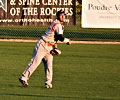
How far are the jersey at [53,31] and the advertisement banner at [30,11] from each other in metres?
12.5

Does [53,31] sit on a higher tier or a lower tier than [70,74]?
higher

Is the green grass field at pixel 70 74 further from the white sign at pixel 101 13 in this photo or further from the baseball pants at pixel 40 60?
the white sign at pixel 101 13

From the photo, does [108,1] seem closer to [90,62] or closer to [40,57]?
[90,62]

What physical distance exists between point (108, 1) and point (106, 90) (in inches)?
532

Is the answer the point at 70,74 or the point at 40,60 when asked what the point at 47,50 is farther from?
the point at 70,74

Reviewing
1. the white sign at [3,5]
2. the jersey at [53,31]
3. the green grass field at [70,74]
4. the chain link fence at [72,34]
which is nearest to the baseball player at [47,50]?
the jersey at [53,31]

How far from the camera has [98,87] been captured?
14719mm

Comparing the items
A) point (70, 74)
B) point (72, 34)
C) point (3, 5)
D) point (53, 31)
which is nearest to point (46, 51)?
point (53, 31)

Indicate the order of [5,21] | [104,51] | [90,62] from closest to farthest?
1. [90,62]
2. [104,51]
3. [5,21]

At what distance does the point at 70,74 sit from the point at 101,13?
10571mm

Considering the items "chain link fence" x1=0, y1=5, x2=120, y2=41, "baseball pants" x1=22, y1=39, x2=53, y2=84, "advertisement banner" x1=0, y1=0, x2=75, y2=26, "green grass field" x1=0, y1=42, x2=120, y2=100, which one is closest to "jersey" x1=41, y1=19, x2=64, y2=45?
"baseball pants" x1=22, y1=39, x2=53, y2=84

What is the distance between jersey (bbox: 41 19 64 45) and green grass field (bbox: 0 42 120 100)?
1133mm

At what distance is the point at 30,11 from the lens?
2750cm

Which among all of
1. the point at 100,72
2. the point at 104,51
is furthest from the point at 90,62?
the point at 104,51
